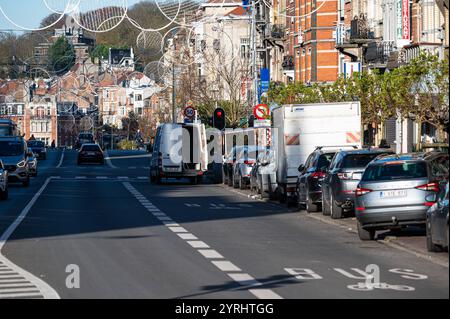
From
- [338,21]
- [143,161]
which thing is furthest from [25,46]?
[338,21]

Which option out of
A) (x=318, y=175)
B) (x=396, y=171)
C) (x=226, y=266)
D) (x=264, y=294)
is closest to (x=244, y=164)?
(x=318, y=175)

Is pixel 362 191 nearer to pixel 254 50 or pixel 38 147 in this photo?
pixel 254 50

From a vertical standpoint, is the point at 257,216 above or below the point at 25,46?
below

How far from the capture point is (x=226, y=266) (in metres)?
18.6

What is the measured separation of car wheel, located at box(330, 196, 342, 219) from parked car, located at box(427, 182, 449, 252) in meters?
8.74

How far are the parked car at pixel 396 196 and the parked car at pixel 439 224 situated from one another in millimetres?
1989

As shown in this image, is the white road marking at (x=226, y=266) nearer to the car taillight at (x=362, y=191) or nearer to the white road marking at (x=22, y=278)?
the white road marking at (x=22, y=278)

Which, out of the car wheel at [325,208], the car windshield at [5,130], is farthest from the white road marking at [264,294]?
the car windshield at [5,130]

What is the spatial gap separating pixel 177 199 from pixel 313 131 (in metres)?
6.11

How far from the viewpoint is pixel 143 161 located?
304 ft

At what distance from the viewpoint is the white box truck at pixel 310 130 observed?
36.6 m

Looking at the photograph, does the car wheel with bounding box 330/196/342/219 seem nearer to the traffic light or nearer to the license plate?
the license plate
